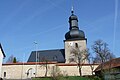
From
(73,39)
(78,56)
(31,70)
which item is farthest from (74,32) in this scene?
(31,70)

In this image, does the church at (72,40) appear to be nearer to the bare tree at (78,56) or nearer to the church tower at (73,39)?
the church tower at (73,39)

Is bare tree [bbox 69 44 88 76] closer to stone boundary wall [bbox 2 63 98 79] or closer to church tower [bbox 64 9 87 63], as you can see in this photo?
church tower [bbox 64 9 87 63]

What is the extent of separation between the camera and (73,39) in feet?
205

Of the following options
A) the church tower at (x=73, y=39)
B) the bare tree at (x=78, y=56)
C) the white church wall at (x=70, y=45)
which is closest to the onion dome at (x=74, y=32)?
the church tower at (x=73, y=39)

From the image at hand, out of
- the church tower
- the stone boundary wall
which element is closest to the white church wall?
the church tower

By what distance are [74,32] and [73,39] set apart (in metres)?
2.03

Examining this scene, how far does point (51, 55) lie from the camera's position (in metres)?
67.6

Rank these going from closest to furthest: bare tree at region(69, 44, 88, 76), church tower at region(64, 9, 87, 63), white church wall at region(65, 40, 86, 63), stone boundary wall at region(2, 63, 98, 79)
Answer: stone boundary wall at region(2, 63, 98, 79) < bare tree at region(69, 44, 88, 76) < white church wall at region(65, 40, 86, 63) < church tower at region(64, 9, 87, 63)

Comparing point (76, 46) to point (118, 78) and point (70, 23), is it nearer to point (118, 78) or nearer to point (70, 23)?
point (70, 23)

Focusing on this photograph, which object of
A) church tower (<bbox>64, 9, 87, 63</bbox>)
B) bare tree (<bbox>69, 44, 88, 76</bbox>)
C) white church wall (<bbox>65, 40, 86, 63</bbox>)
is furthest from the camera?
church tower (<bbox>64, 9, 87, 63</bbox>)

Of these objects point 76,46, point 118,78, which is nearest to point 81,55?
point 76,46

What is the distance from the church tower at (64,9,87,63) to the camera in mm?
62031

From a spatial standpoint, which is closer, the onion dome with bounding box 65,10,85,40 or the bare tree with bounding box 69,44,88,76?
the bare tree with bounding box 69,44,88,76

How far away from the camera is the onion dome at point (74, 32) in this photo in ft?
204
